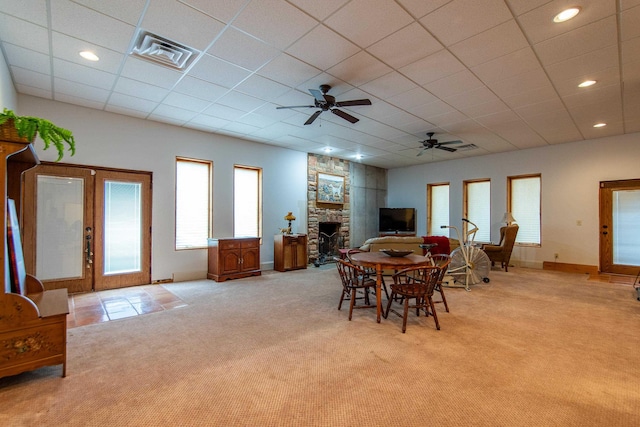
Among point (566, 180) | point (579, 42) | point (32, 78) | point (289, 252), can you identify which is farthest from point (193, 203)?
point (566, 180)

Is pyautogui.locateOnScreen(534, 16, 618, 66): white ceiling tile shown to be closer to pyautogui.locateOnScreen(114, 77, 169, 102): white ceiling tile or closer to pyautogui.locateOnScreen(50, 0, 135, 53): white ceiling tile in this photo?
pyautogui.locateOnScreen(50, 0, 135, 53): white ceiling tile

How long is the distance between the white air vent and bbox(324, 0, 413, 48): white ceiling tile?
5.38ft

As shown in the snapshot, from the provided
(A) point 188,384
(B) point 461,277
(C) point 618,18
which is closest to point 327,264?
(B) point 461,277

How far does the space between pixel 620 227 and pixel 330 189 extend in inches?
259

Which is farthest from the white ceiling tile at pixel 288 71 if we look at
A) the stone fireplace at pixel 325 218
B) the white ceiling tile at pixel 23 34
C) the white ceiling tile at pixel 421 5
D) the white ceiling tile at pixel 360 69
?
the stone fireplace at pixel 325 218

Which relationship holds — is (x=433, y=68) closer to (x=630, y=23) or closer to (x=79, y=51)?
(x=630, y=23)

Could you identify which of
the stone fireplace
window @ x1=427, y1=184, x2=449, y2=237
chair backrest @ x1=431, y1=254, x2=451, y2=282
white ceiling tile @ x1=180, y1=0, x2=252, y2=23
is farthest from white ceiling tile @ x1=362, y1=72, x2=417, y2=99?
window @ x1=427, y1=184, x2=449, y2=237

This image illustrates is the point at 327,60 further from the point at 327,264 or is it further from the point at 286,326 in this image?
the point at 327,264

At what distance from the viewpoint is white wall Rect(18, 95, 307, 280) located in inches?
189

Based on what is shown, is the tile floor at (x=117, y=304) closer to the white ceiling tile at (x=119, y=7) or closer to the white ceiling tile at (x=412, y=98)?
the white ceiling tile at (x=119, y=7)

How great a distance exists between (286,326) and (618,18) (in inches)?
171

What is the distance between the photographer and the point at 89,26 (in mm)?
2811

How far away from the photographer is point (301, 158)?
783 cm

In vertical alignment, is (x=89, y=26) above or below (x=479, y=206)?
above
